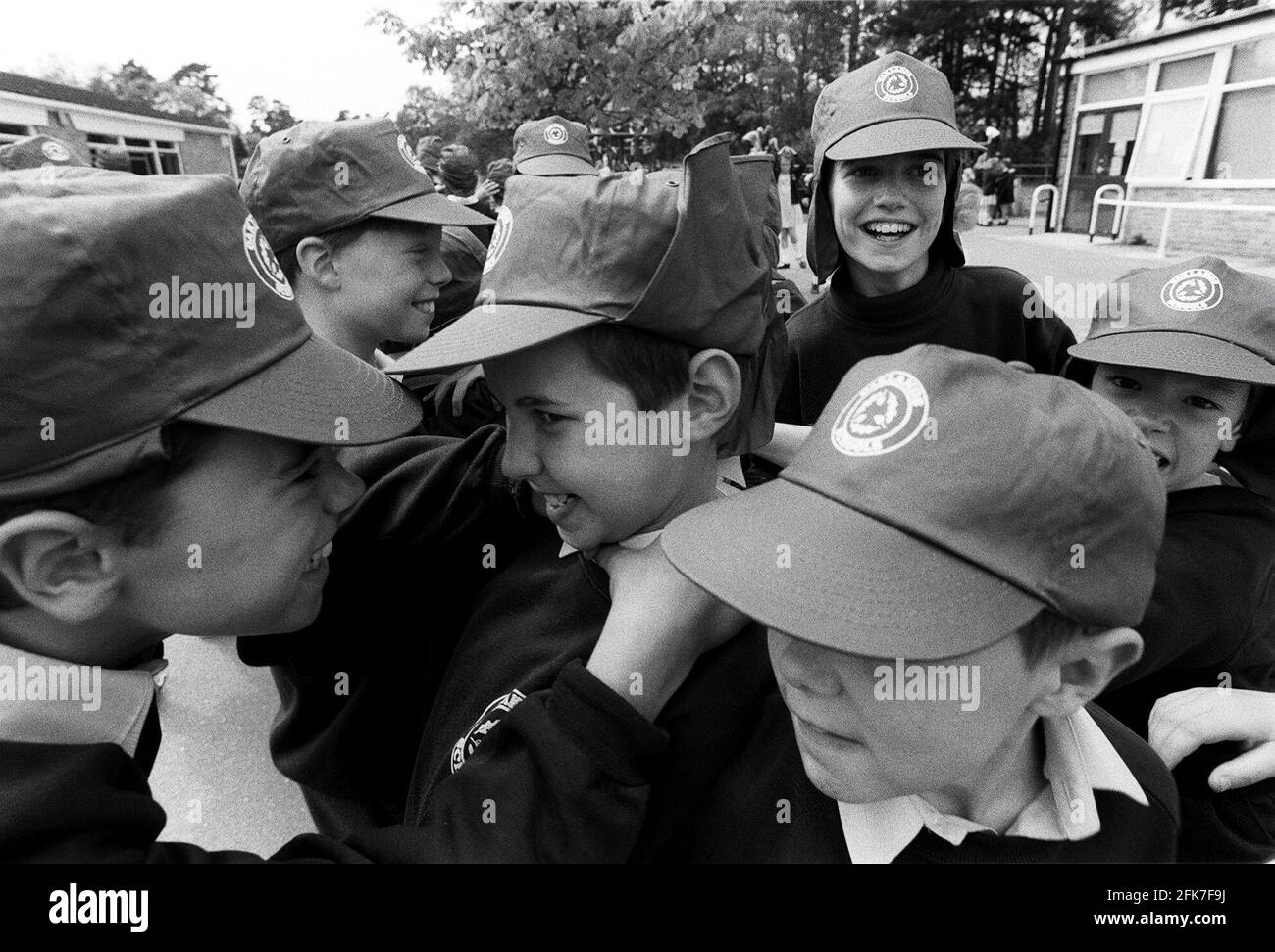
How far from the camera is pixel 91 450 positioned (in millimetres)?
766

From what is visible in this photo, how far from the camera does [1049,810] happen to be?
2.88ft

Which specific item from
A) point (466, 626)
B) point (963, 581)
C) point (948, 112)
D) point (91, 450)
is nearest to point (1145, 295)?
point (948, 112)

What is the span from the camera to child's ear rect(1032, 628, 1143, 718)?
770mm

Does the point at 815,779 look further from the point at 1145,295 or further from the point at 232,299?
the point at 1145,295

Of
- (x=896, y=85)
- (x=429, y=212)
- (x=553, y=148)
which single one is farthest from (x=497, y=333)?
(x=553, y=148)

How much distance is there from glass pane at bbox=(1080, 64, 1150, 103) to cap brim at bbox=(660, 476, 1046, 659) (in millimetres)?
14042

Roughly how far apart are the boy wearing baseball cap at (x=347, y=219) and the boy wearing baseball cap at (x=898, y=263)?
3.00 feet

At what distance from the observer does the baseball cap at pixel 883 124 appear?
1.94m

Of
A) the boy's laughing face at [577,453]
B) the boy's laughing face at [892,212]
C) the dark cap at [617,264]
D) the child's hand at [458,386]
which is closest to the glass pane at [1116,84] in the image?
the boy's laughing face at [892,212]

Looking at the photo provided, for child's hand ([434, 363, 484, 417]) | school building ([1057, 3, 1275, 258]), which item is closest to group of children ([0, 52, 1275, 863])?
child's hand ([434, 363, 484, 417])

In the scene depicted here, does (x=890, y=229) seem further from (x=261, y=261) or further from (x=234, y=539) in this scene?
(x=234, y=539)

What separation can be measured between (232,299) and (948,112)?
1.87 meters

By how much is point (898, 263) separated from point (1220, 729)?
4.21 feet

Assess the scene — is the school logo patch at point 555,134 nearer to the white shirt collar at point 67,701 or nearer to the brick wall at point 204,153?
the white shirt collar at point 67,701
